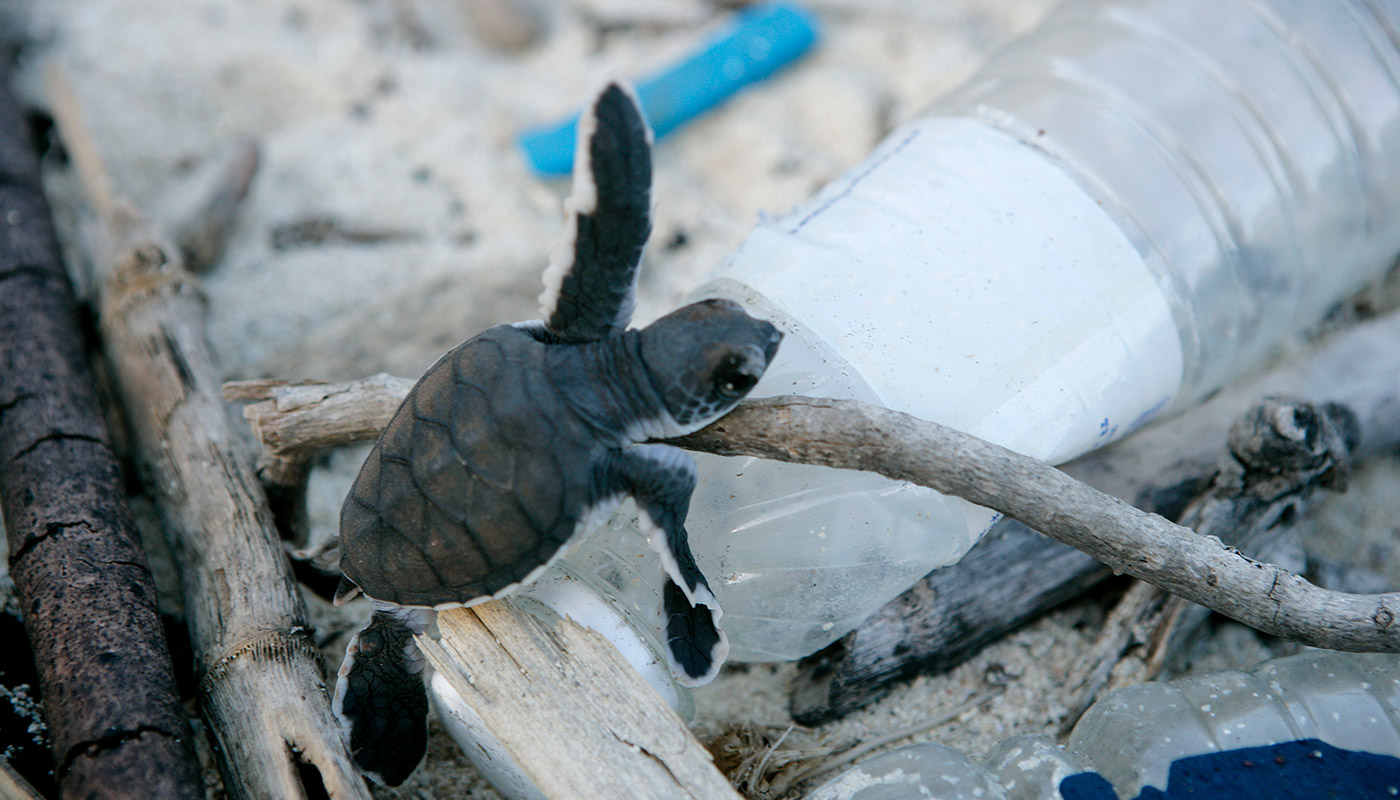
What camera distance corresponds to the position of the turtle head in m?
1.04

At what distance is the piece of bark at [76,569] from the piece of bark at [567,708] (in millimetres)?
362

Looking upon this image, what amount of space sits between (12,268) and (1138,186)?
2166 mm

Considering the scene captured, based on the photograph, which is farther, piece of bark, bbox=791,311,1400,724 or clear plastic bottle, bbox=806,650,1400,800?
piece of bark, bbox=791,311,1400,724

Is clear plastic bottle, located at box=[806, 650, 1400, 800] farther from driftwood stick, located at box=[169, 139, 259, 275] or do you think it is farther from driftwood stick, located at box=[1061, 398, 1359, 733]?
driftwood stick, located at box=[169, 139, 259, 275]

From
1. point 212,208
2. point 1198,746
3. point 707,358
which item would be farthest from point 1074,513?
point 212,208

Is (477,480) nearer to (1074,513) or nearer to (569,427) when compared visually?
(569,427)

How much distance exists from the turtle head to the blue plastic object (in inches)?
56.6

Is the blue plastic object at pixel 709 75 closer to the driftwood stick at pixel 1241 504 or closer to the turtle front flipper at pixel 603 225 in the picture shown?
the turtle front flipper at pixel 603 225

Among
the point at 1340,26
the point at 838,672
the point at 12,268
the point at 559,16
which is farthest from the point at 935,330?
the point at 559,16

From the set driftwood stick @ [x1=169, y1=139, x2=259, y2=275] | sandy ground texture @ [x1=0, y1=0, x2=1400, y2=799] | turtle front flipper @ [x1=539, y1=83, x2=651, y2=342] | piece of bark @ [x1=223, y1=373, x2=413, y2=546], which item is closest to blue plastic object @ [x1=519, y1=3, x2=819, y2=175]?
sandy ground texture @ [x1=0, y1=0, x2=1400, y2=799]

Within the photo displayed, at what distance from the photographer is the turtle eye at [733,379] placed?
3.40 feet

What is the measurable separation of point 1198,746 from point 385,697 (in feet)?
3.74

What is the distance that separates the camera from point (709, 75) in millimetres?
2549

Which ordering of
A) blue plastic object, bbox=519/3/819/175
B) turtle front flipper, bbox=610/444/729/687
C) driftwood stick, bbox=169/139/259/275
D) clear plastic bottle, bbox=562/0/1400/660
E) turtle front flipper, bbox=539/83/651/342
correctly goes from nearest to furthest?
turtle front flipper, bbox=539/83/651/342
turtle front flipper, bbox=610/444/729/687
clear plastic bottle, bbox=562/0/1400/660
driftwood stick, bbox=169/139/259/275
blue plastic object, bbox=519/3/819/175
